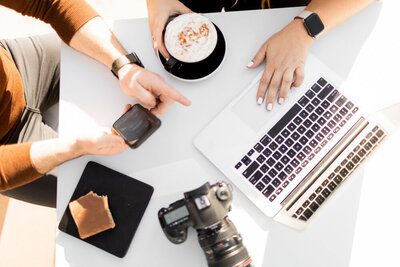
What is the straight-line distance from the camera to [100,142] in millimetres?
772

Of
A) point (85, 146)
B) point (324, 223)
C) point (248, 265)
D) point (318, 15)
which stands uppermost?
point (318, 15)

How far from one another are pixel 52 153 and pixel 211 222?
17.5 inches

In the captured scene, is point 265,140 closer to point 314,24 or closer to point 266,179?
point 266,179

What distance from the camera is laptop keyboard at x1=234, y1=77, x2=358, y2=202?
79cm

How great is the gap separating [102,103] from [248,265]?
1.79 feet

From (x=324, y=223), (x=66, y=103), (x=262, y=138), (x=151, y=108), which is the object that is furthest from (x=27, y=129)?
(x=324, y=223)

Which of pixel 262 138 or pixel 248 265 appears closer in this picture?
pixel 248 265

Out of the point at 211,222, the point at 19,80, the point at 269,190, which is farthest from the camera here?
the point at 19,80

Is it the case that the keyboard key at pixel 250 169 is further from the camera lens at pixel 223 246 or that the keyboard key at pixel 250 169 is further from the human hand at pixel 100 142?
the human hand at pixel 100 142

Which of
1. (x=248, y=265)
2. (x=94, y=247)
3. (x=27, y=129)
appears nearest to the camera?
(x=248, y=265)

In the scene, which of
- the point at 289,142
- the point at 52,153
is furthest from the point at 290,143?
the point at 52,153

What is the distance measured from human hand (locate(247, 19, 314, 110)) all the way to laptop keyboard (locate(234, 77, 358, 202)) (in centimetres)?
5

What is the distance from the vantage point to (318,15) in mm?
823

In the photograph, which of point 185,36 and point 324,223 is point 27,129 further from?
point 324,223
